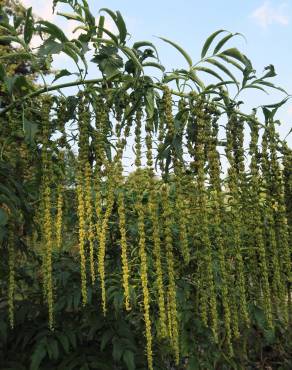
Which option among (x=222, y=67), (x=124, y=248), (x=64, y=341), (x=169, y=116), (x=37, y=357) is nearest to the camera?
(x=124, y=248)

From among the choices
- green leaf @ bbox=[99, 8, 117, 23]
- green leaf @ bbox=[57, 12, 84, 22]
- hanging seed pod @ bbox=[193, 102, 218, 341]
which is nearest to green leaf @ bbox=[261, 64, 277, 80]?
hanging seed pod @ bbox=[193, 102, 218, 341]

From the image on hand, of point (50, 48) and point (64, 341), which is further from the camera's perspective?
point (64, 341)

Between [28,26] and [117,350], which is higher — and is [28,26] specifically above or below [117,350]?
above

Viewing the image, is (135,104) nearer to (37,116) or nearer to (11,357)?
(37,116)

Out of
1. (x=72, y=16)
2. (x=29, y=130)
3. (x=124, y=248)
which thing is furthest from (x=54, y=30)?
(x=124, y=248)

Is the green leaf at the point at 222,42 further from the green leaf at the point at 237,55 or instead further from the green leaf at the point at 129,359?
the green leaf at the point at 129,359

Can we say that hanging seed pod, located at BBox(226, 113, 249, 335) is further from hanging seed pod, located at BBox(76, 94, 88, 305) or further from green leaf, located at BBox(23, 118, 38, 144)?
green leaf, located at BBox(23, 118, 38, 144)

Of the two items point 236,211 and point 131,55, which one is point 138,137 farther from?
point 236,211

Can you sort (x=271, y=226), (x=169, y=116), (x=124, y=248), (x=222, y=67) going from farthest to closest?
(x=222, y=67), (x=271, y=226), (x=169, y=116), (x=124, y=248)

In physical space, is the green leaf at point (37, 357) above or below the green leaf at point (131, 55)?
below

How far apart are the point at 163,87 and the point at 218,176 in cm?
47

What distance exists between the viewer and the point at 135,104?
215 centimetres

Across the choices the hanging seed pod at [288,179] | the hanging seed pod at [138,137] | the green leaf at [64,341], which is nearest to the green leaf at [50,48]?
the hanging seed pod at [138,137]

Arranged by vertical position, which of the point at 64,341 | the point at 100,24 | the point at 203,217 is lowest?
the point at 64,341
